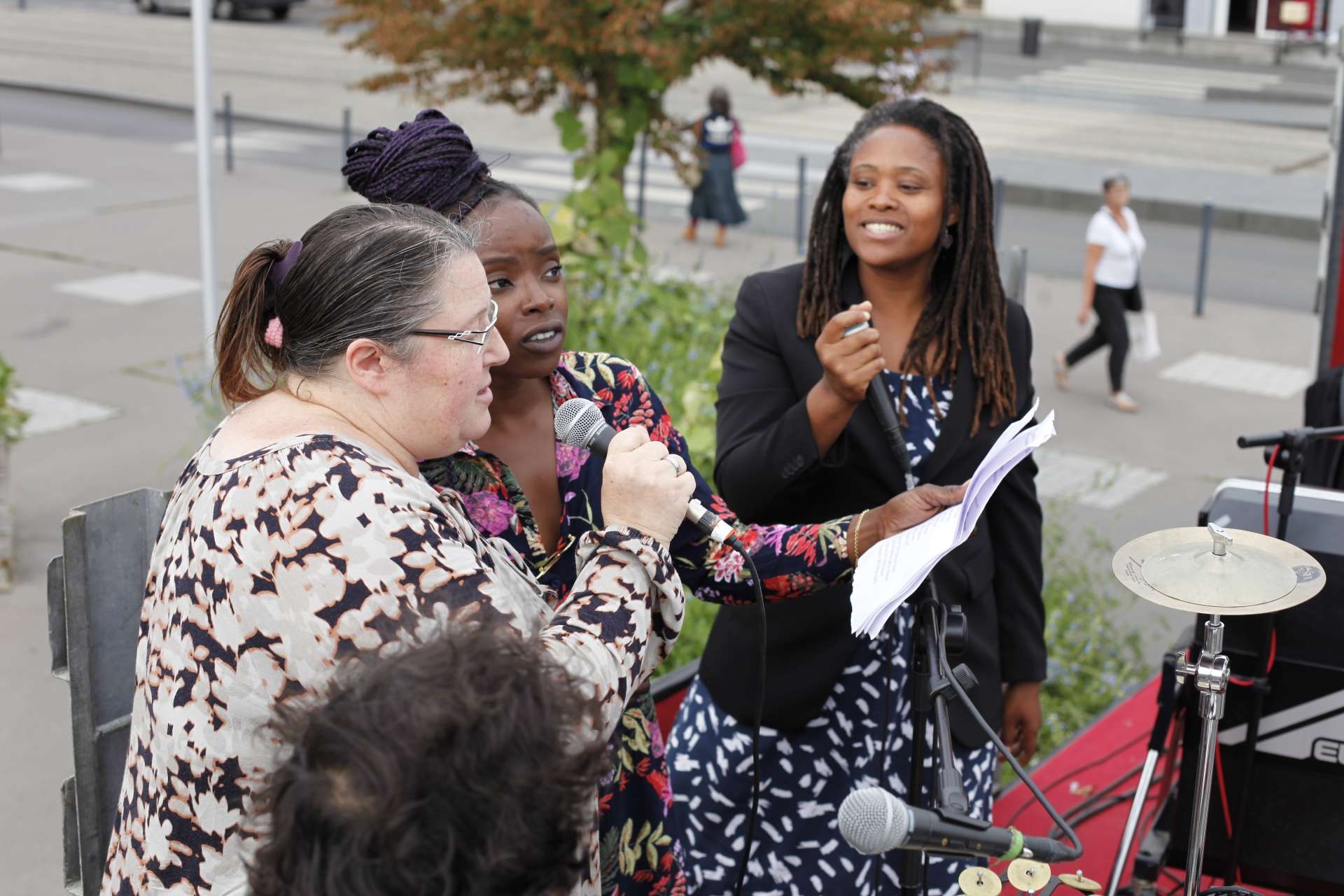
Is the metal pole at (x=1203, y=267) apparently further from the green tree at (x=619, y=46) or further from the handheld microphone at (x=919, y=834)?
the handheld microphone at (x=919, y=834)

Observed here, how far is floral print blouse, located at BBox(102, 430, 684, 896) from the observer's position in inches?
62.3

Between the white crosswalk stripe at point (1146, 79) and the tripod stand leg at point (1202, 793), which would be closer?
the tripod stand leg at point (1202, 793)

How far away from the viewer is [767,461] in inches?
102

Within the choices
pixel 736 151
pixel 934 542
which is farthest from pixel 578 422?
pixel 736 151

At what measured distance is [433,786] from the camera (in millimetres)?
1305

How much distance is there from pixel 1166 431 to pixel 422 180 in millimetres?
7318

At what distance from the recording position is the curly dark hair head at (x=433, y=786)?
4.23 ft

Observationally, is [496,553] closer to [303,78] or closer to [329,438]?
[329,438]

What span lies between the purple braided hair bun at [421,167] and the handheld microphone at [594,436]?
1.11ft

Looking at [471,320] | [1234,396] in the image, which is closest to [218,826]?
[471,320]

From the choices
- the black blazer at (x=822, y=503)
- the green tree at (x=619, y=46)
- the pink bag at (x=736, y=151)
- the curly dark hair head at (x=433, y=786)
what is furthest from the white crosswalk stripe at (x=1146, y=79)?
the curly dark hair head at (x=433, y=786)

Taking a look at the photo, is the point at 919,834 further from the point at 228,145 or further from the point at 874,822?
the point at 228,145

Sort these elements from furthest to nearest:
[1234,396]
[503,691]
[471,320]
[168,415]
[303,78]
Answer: [303,78] → [1234,396] → [168,415] → [471,320] → [503,691]

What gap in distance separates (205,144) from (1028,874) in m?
5.38
